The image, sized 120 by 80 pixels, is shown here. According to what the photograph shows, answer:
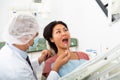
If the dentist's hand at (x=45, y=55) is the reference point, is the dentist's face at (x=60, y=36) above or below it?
above

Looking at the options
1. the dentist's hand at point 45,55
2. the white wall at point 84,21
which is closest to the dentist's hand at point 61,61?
the dentist's hand at point 45,55

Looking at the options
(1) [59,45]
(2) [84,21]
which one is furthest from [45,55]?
(2) [84,21]

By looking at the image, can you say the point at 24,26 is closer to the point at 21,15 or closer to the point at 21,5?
the point at 21,15

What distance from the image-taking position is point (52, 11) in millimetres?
3520

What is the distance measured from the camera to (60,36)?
6.15 feet

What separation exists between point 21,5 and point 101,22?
120 centimetres

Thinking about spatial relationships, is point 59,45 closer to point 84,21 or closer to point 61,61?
point 61,61

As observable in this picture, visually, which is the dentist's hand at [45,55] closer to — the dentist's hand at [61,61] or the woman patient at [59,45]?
the woman patient at [59,45]

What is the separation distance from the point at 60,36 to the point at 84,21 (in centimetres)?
158

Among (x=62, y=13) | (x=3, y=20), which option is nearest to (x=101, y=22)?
(x=62, y=13)

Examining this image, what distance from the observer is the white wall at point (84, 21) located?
9.84 feet

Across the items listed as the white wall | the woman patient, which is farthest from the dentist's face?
the white wall

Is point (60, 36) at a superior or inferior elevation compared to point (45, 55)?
superior

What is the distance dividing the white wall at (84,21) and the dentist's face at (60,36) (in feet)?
3.86
